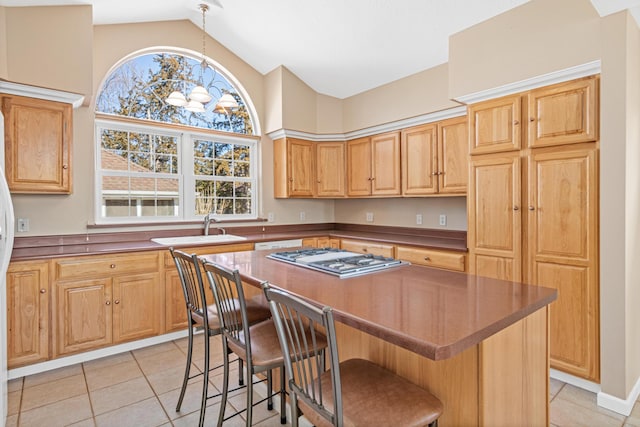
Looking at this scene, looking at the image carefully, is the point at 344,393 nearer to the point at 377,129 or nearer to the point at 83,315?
the point at 83,315

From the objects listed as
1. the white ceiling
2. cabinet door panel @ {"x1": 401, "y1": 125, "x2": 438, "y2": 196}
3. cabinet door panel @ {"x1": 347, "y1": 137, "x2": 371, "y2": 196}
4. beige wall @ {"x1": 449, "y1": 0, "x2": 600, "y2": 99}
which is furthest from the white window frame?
beige wall @ {"x1": 449, "y1": 0, "x2": 600, "y2": 99}

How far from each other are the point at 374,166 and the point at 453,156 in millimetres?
1068

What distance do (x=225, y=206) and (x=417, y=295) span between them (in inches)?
135

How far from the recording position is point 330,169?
473cm

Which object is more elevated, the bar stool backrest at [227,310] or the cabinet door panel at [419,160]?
the cabinet door panel at [419,160]

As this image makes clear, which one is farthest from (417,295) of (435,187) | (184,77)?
(184,77)

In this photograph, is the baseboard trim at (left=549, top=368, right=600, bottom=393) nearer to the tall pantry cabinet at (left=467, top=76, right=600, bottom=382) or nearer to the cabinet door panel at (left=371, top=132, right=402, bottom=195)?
the tall pantry cabinet at (left=467, top=76, right=600, bottom=382)

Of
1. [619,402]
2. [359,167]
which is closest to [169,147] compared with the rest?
[359,167]

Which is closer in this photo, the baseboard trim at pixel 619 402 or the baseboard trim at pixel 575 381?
the baseboard trim at pixel 619 402

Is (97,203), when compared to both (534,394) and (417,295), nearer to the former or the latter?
(417,295)

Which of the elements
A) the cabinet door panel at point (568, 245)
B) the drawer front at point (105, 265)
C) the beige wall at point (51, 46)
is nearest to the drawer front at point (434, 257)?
the cabinet door panel at point (568, 245)

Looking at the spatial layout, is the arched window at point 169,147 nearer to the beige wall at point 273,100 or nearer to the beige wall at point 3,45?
the beige wall at point 273,100

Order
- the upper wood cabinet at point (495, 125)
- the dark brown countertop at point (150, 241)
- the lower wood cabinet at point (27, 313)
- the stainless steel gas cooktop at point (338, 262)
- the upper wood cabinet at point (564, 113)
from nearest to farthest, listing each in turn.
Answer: the stainless steel gas cooktop at point (338, 262) → the upper wood cabinet at point (564, 113) → the lower wood cabinet at point (27, 313) → the upper wood cabinet at point (495, 125) → the dark brown countertop at point (150, 241)

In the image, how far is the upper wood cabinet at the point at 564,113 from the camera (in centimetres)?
235
